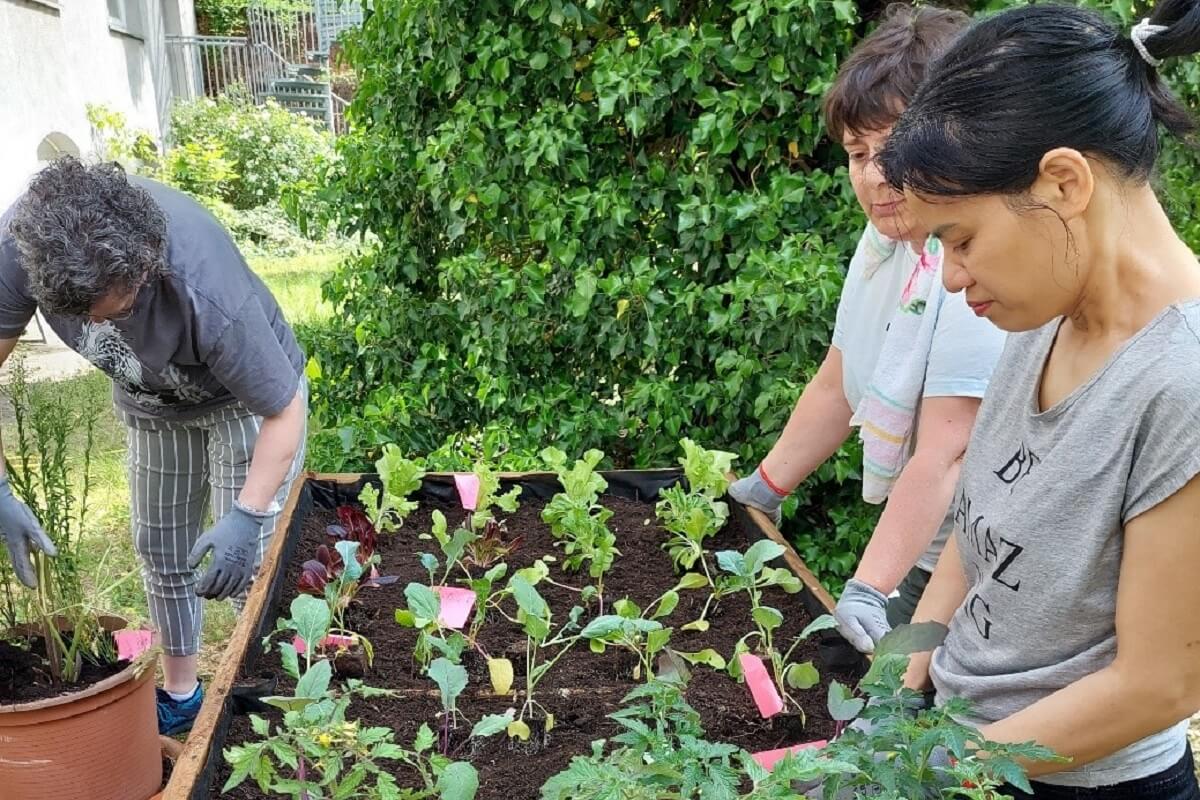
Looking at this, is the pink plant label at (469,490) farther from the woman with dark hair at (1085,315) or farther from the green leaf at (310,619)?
the woman with dark hair at (1085,315)

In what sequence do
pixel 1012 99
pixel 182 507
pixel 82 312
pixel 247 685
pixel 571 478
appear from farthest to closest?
pixel 182 507 → pixel 571 478 → pixel 82 312 → pixel 247 685 → pixel 1012 99

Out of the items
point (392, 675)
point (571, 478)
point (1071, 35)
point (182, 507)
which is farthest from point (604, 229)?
point (1071, 35)

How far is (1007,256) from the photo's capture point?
1.02 meters

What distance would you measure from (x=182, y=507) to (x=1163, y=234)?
244 centimetres

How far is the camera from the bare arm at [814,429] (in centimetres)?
206

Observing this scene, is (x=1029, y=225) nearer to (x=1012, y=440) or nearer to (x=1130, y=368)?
(x=1130, y=368)

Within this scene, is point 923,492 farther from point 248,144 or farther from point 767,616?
point 248,144

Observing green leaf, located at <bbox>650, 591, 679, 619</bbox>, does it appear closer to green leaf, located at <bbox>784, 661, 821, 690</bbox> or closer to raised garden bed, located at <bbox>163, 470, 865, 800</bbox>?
raised garden bed, located at <bbox>163, 470, 865, 800</bbox>

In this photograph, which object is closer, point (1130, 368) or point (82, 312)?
point (1130, 368)

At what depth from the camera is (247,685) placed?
62.5 inches

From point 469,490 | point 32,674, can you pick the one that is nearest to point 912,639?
point 469,490

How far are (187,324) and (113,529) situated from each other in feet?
8.27

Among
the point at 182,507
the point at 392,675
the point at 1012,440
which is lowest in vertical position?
the point at 182,507

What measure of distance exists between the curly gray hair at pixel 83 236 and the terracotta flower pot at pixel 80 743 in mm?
775
